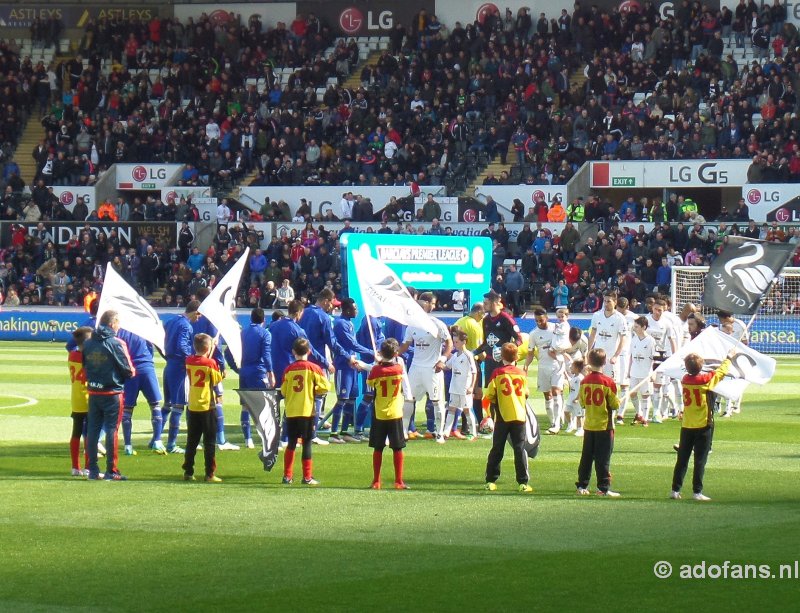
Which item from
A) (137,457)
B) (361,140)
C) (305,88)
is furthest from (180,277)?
(137,457)

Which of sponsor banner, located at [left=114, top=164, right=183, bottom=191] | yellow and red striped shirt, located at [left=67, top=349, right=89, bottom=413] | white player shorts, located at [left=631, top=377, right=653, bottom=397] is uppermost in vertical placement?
sponsor banner, located at [left=114, top=164, right=183, bottom=191]

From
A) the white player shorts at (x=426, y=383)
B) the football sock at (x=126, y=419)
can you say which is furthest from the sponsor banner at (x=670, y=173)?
the football sock at (x=126, y=419)

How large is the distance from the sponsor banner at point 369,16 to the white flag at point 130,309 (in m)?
38.2

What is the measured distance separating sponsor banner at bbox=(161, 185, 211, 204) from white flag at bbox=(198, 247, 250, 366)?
28344 mm

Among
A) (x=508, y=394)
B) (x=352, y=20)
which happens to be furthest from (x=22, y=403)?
Result: (x=352, y=20)

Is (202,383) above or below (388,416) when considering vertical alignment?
above

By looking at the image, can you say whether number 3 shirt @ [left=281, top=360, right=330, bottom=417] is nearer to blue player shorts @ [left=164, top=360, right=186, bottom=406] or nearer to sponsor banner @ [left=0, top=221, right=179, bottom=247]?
blue player shorts @ [left=164, top=360, right=186, bottom=406]

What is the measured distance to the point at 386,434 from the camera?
14539 mm

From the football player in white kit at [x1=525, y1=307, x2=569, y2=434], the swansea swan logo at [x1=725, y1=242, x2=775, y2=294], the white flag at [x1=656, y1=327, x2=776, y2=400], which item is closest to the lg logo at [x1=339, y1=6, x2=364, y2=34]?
the football player in white kit at [x1=525, y1=307, x2=569, y2=434]

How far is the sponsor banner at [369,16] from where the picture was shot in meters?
54.1

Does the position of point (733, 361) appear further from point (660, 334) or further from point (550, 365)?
point (660, 334)

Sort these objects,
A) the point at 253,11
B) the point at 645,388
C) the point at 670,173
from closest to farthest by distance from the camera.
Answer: the point at 645,388
the point at 670,173
the point at 253,11

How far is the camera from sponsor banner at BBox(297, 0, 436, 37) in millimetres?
54062

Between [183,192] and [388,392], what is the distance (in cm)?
3305
